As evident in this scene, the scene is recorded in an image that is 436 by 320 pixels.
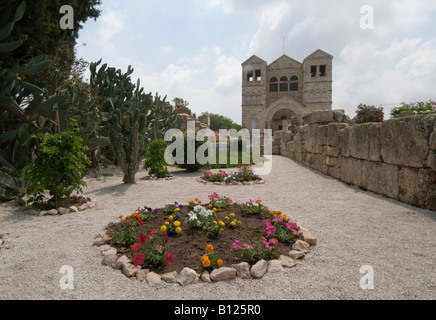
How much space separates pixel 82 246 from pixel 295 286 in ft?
7.48

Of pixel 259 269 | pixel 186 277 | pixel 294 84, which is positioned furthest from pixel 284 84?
pixel 186 277

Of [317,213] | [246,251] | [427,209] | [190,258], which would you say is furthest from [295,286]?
[427,209]

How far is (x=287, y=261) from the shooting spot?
2473 millimetres

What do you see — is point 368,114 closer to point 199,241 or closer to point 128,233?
point 199,241

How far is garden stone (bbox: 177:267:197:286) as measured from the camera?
2.15m

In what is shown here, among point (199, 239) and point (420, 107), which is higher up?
point (420, 107)

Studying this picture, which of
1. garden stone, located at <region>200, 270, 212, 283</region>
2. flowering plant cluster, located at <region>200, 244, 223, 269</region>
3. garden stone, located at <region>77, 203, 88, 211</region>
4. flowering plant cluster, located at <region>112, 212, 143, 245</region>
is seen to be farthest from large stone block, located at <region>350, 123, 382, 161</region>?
garden stone, located at <region>77, 203, 88, 211</region>

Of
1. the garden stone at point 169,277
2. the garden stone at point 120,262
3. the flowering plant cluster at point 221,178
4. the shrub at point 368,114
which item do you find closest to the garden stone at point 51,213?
the garden stone at point 120,262

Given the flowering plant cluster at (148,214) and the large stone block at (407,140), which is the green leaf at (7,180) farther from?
the large stone block at (407,140)

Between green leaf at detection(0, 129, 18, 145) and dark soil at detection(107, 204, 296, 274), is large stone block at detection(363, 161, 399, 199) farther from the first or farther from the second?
green leaf at detection(0, 129, 18, 145)

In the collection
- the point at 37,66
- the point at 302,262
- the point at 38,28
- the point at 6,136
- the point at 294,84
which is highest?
the point at 294,84

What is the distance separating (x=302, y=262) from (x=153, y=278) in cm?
140

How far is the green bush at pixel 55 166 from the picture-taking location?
162 inches

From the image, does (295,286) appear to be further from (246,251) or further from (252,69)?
(252,69)
